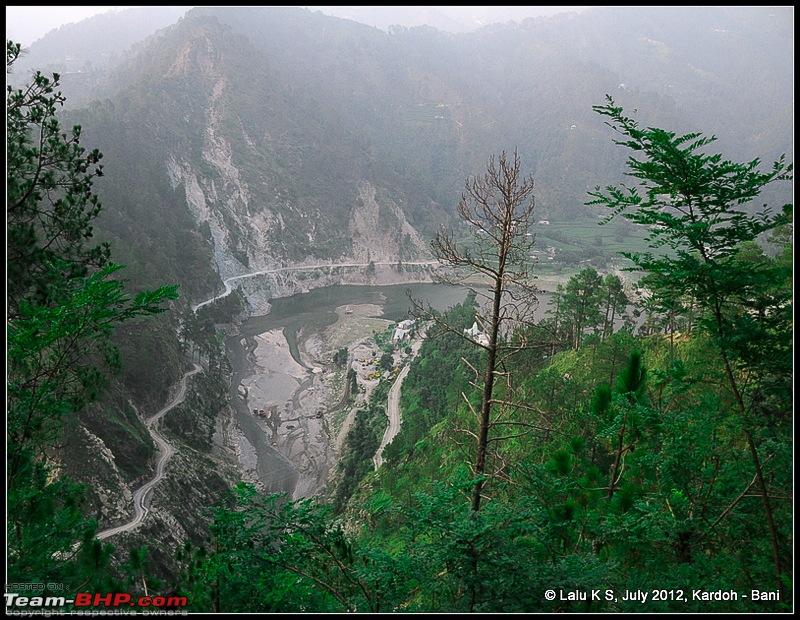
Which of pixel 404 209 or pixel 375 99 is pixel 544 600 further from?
pixel 375 99

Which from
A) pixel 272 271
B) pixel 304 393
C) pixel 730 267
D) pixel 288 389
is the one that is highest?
pixel 272 271

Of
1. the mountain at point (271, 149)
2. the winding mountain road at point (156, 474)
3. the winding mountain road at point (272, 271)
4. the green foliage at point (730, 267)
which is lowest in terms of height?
the winding mountain road at point (156, 474)

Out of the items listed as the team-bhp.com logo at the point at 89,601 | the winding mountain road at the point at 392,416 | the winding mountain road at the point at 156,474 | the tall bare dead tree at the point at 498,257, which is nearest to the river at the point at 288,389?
the winding mountain road at the point at 392,416

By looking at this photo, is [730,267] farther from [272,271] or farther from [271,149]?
[271,149]

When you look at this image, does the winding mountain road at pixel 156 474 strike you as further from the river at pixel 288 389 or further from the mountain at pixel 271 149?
the river at pixel 288 389

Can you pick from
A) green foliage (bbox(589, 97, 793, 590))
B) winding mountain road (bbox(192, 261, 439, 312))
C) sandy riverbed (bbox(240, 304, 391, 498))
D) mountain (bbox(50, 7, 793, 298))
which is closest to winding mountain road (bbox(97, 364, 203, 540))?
sandy riverbed (bbox(240, 304, 391, 498))

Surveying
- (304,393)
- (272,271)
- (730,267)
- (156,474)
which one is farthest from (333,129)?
(730,267)

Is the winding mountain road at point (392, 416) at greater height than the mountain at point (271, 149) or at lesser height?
lesser

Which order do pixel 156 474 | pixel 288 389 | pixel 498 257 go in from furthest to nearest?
pixel 288 389 < pixel 156 474 < pixel 498 257

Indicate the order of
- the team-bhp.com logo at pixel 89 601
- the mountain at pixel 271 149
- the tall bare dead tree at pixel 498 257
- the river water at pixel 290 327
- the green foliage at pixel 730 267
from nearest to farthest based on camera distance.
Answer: the team-bhp.com logo at pixel 89 601, the green foliage at pixel 730 267, the tall bare dead tree at pixel 498 257, the mountain at pixel 271 149, the river water at pixel 290 327
